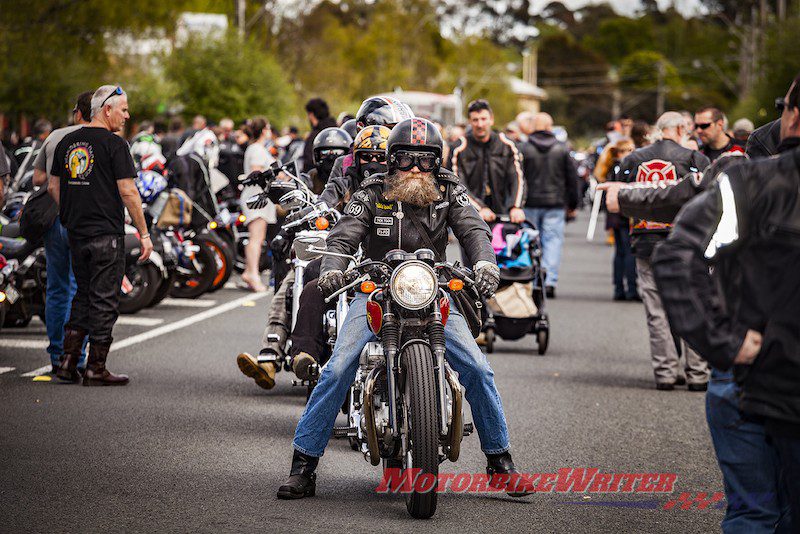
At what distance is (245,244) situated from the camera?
1903 centimetres

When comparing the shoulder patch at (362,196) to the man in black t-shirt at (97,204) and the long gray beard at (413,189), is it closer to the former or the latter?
the long gray beard at (413,189)

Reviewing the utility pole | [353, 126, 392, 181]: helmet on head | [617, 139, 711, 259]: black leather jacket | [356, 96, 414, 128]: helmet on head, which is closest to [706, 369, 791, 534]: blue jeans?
[353, 126, 392, 181]: helmet on head

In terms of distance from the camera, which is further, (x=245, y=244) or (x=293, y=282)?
(x=245, y=244)

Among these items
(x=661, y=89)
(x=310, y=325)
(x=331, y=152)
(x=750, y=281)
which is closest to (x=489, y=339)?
(x=331, y=152)

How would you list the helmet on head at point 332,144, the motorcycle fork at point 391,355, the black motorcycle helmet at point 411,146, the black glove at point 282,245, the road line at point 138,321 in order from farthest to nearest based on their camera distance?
the road line at point 138,321, the helmet on head at point 332,144, the black glove at point 282,245, the black motorcycle helmet at point 411,146, the motorcycle fork at point 391,355

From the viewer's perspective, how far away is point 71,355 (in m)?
10.7

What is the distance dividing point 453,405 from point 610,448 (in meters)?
2.34

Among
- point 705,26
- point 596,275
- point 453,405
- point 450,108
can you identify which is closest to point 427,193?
point 453,405

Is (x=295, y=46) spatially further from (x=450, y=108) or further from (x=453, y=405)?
(x=453, y=405)

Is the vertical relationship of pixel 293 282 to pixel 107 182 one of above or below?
below

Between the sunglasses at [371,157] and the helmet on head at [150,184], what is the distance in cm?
690

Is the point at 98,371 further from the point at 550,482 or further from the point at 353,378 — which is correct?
the point at 550,482

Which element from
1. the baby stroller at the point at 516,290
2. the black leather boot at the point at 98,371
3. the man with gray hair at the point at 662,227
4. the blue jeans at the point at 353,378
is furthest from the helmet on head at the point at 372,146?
the baby stroller at the point at 516,290

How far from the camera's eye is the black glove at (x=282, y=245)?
9820 millimetres
